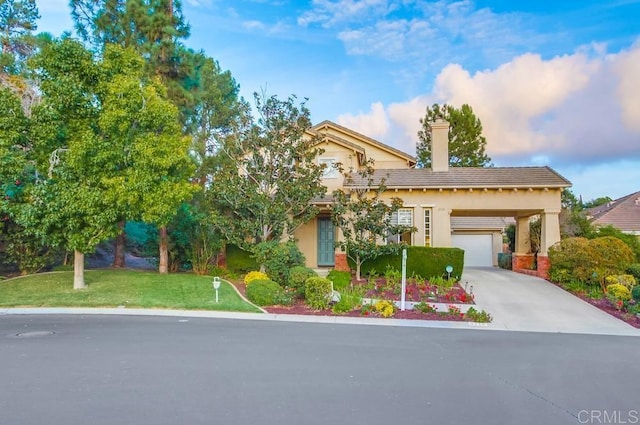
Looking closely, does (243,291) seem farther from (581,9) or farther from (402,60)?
(581,9)

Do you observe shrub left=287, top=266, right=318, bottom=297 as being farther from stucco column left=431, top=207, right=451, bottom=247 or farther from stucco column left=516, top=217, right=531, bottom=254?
A: stucco column left=516, top=217, right=531, bottom=254

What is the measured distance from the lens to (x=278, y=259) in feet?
50.1

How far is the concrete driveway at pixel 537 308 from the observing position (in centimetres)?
1093

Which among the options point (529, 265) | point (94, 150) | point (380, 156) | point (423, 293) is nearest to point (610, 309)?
point (423, 293)

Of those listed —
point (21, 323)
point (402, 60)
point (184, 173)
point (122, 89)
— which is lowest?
point (21, 323)

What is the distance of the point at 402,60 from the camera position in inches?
709

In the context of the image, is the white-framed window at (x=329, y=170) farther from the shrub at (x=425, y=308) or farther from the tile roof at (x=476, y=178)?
the shrub at (x=425, y=308)

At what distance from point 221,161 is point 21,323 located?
10.1 m

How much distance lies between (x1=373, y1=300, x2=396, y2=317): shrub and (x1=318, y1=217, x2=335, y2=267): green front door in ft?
28.3

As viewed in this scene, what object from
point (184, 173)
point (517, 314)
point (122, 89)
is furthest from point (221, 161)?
point (517, 314)

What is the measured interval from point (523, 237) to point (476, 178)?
471 cm

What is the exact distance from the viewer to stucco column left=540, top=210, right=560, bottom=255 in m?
18.3

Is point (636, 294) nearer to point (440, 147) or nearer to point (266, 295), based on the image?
point (440, 147)

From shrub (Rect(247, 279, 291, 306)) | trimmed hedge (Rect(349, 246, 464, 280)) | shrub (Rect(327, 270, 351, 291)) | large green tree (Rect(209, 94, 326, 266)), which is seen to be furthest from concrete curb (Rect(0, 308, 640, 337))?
trimmed hedge (Rect(349, 246, 464, 280))
